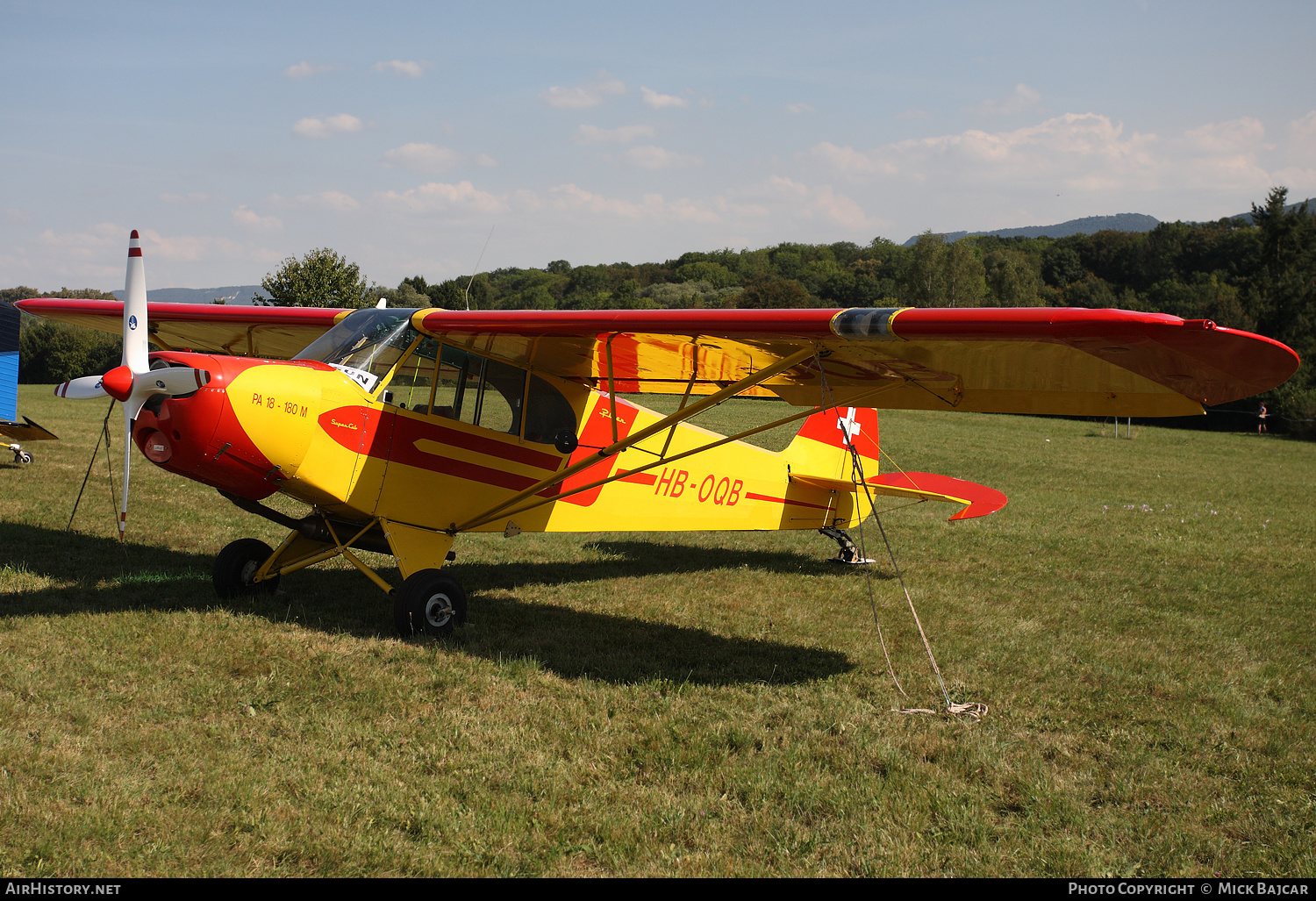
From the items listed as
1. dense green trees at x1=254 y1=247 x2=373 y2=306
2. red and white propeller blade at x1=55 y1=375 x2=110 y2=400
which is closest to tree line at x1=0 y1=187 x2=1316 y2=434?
dense green trees at x1=254 y1=247 x2=373 y2=306

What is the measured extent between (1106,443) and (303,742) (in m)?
27.4

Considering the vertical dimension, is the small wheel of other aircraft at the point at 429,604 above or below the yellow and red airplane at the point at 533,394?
below

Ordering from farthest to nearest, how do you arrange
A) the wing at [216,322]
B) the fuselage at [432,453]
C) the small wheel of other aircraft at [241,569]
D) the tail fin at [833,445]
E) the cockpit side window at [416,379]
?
the tail fin at [833,445] → the wing at [216,322] → the small wheel of other aircraft at [241,569] → the cockpit side window at [416,379] → the fuselage at [432,453]

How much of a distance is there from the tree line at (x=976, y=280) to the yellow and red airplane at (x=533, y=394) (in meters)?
10.7

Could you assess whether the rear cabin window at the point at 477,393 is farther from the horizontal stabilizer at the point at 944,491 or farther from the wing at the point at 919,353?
the horizontal stabilizer at the point at 944,491

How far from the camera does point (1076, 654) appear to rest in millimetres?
6375

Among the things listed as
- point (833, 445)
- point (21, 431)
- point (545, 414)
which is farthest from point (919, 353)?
point (21, 431)

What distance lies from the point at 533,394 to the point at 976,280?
200 feet

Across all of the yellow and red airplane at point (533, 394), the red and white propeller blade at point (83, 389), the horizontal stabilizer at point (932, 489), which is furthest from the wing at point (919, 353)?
the red and white propeller blade at point (83, 389)

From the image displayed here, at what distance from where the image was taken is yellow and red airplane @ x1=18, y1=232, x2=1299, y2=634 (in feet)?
15.5

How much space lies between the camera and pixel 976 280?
61.6 m

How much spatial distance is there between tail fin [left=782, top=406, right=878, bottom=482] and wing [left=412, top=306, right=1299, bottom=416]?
158 cm

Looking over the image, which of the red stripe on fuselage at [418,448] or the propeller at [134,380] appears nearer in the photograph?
the propeller at [134,380]

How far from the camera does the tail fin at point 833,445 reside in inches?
361
